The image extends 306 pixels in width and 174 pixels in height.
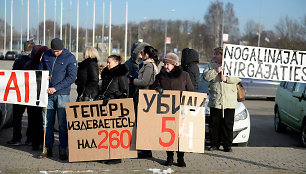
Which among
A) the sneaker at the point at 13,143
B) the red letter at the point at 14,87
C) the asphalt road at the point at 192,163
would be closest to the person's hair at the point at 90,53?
the red letter at the point at 14,87

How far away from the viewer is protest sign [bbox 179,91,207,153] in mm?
6695

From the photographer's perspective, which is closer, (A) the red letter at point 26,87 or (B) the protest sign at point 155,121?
(B) the protest sign at point 155,121

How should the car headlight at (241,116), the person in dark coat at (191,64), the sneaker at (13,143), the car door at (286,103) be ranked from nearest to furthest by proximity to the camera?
the person in dark coat at (191,64)
the sneaker at (13,143)
the car headlight at (241,116)
the car door at (286,103)

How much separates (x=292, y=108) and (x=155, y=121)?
16.4 feet

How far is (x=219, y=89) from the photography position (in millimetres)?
7824

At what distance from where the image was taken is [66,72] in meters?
7.11

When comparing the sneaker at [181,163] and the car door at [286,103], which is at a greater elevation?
the car door at [286,103]

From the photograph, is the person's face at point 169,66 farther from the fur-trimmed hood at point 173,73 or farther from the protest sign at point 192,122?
the protest sign at point 192,122

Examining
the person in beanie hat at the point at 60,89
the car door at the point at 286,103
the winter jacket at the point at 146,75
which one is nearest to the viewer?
the person in beanie hat at the point at 60,89

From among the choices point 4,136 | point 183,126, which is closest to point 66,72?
point 183,126

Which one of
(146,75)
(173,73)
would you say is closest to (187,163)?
(173,73)

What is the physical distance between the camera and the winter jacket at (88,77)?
7.23 meters

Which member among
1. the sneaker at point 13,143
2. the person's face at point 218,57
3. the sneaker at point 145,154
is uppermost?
the person's face at point 218,57

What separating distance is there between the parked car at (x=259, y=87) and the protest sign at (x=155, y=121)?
1311 centimetres
